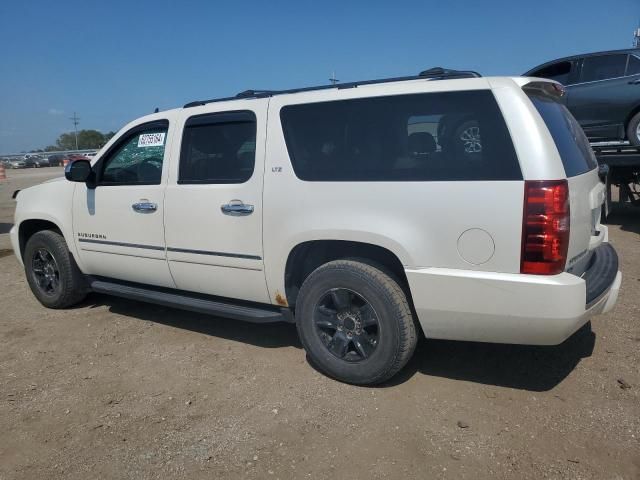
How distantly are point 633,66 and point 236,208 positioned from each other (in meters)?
7.57

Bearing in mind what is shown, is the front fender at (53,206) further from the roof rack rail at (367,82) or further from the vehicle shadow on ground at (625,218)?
the vehicle shadow on ground at (625,218)

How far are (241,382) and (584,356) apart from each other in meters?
2.45

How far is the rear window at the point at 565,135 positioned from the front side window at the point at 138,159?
2811mm

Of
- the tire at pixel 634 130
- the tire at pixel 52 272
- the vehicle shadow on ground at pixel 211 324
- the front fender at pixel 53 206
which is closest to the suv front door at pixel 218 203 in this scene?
the vehicle shadow on ground at pixel 211 324

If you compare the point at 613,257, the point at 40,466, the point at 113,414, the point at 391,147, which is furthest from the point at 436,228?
the point at 40,466

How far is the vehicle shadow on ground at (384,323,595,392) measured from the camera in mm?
3557

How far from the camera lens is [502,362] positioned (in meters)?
3.82

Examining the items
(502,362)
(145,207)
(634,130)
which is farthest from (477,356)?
(634,130)

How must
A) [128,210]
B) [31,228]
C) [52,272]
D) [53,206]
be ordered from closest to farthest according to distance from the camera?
1. [128,210]
2. [53,206]
3. [52,272]
4. [31,228]

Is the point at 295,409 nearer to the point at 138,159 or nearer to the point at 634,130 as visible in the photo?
the point at 138,159

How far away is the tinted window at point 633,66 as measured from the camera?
8.32 metres

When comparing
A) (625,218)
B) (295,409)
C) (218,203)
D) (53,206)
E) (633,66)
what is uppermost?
(633,66)

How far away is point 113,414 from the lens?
3318 millimetres

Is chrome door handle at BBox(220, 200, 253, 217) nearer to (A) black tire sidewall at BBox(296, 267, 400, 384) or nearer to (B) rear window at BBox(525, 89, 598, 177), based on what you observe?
(A) black tire sidewall at BBox(296, 267, 400, 384)
